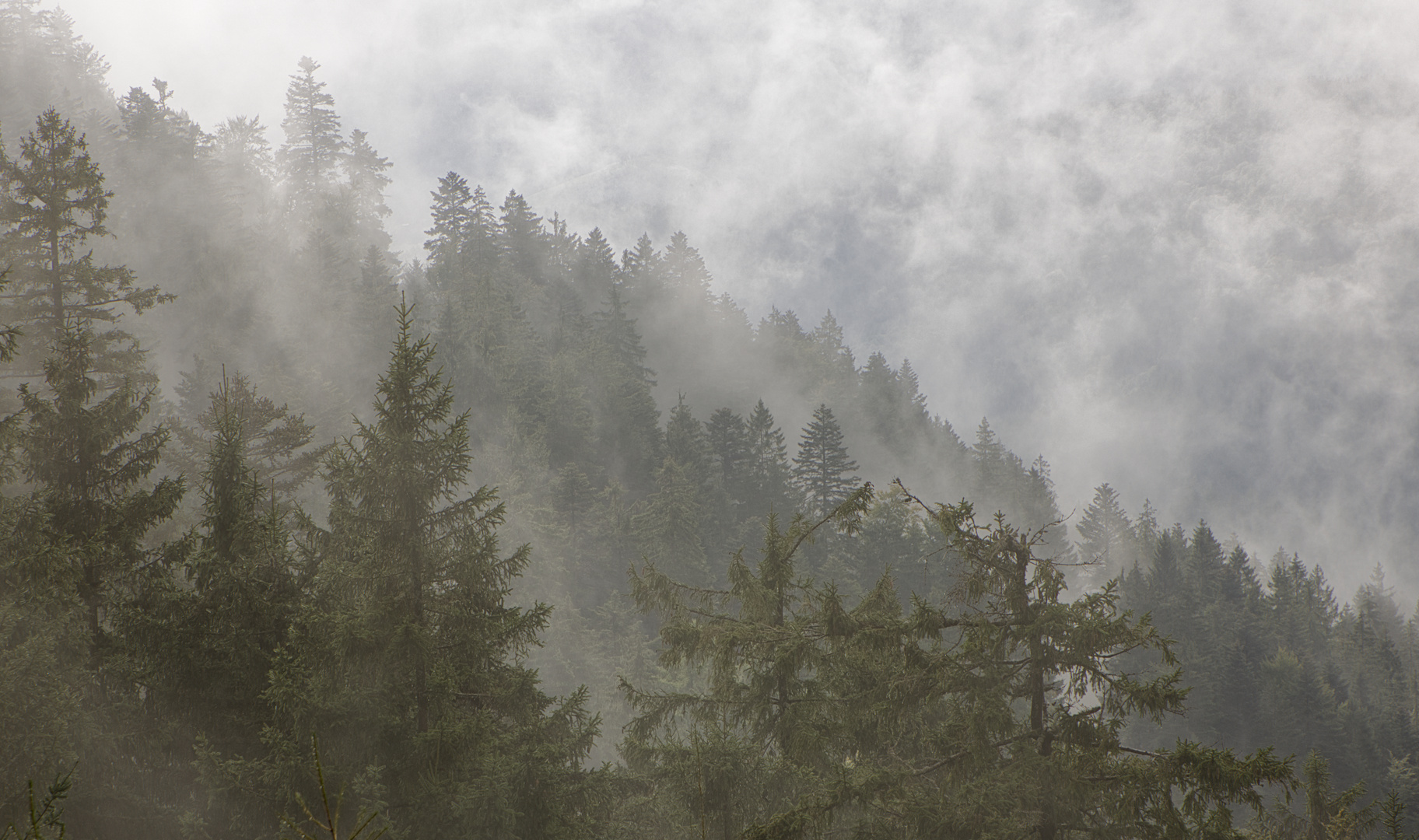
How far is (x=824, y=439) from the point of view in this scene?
2322 inches

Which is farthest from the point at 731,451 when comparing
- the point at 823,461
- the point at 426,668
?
the point at 426,668

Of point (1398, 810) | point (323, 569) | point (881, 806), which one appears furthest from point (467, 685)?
point (1398, 810)

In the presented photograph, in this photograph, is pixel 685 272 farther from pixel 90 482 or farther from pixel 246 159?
pixel 90 482

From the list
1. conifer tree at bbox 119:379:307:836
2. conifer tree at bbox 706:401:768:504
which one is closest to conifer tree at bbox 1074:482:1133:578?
conifer tree at bbox 706:401:768:504

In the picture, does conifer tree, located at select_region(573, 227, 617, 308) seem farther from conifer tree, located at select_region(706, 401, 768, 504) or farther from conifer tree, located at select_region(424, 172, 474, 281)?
conifer tree, located at select_region(706, 401, 768, 504)

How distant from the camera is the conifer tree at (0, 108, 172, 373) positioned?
16250 mm

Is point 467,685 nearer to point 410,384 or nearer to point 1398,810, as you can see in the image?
point 410,384

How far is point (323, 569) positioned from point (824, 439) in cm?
4993

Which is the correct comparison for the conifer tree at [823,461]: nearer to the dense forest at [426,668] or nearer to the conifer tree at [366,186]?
the dense forest at [426,668]

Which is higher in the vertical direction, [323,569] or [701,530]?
[701,530]

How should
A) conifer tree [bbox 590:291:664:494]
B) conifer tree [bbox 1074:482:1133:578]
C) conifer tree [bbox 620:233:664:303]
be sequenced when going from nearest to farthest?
conifer tree [bbox 590:291:664:494]
conifer tree [bbox 620:233:664:303]
conifer tree [bbox 1074:482:1133:578]

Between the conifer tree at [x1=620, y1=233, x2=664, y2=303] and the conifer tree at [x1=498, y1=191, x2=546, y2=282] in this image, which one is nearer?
the conifer tree at [x1=498, y1=191, x2=546, y2=282]

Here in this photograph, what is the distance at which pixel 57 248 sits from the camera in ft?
56.9

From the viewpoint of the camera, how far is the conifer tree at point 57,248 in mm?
16250
